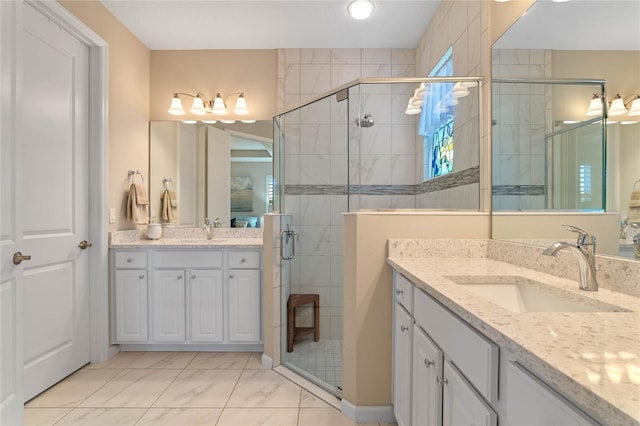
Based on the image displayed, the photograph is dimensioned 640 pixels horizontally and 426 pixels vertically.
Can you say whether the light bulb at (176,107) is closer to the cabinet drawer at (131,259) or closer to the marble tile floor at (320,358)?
the cabinet drawer at (131,259)

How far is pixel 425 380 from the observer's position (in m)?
1.23

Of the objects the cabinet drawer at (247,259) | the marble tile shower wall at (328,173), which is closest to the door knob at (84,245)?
the cabinet drawer at (247,259)

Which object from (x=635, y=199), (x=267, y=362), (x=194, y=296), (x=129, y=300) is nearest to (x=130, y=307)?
(x=129, y=300)

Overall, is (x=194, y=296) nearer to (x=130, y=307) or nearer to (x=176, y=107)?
(x=130, y=307)

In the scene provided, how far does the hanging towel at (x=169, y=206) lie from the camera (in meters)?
3.13

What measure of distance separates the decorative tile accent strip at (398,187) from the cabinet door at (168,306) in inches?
46.9

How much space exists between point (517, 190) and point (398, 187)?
982 millimetres

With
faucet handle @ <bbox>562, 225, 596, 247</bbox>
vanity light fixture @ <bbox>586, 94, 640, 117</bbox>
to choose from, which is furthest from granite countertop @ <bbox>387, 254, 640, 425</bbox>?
vanity light fixture @ <bbox>586, 94, 640, 117</bbox>

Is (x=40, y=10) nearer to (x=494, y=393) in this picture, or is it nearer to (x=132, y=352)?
(x=132, y=352)

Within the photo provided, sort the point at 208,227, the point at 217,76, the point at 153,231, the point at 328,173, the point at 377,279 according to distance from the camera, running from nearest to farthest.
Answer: the point at 377,279
the point at 328,173
the point at 153,231
the point at 208,227
the point at 217,76

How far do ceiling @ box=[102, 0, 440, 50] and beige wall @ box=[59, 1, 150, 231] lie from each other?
0.12 meters

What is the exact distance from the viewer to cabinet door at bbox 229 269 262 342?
2.67 m

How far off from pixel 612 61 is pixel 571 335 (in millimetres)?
872

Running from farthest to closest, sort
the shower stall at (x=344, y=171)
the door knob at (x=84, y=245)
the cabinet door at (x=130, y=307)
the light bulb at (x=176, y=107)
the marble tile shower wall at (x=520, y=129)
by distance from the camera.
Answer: the light bulb at (x=176, y=107), the cabinet door at (x=130, y=307), the door knob at (x=84, y=245), the shower stall at (x=344, y=171), the marble tile shower wall at (x=520, y=129)
